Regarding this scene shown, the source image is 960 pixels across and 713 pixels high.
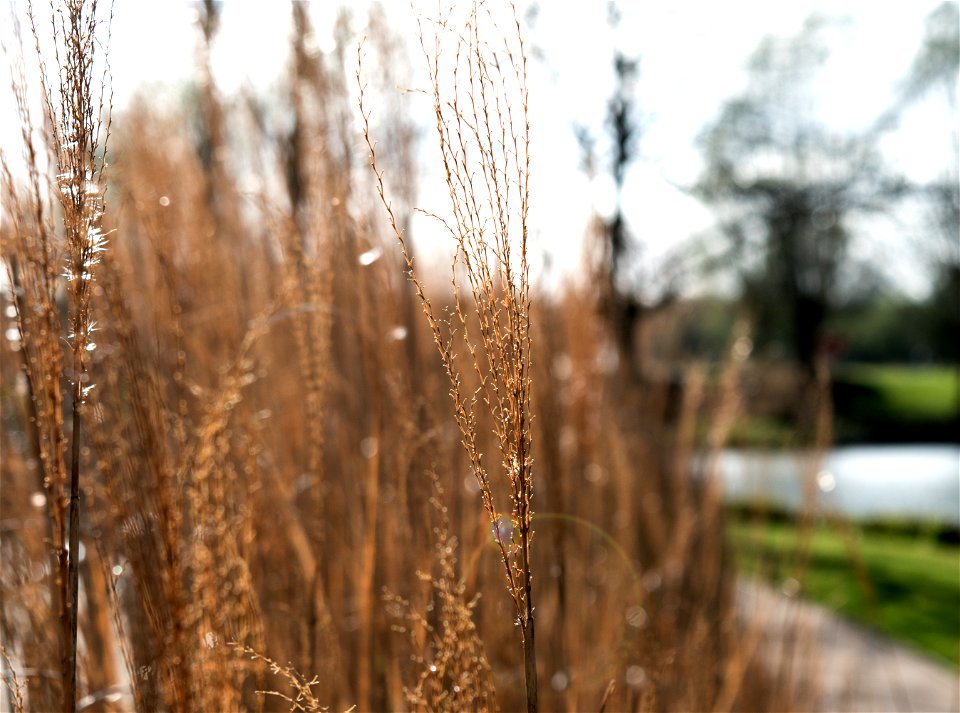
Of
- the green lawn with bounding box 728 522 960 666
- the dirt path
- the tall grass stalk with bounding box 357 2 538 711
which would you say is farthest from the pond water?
the tall grass stalk with bounding box 357 2 538 711

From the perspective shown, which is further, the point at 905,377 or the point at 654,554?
the point at 905,377

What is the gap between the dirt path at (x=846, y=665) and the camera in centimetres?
189

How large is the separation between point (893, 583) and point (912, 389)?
51.3ft

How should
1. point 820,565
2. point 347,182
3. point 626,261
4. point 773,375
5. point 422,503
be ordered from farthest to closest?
point 773,375 → point 820,565 → point 626,261 → point 347,182 → point 422,503

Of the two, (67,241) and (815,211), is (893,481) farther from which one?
(67,241)

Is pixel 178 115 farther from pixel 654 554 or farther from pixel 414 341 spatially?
pixel 654 554

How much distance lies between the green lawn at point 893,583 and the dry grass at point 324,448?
173cm

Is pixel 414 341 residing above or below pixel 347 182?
below

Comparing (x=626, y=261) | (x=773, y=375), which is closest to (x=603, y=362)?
(x=626, y=261)

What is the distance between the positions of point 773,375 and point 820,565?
875 centimetres

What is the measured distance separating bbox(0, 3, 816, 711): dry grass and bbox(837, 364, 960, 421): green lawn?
54.5 feet

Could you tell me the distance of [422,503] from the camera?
1.13 metres

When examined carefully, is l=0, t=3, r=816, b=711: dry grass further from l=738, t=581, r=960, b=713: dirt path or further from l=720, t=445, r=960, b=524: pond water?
l=720, t=445, r=960, b=524: pond water

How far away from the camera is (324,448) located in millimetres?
1535
